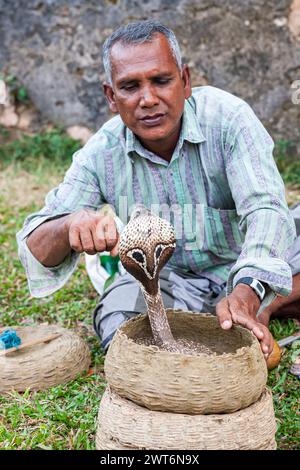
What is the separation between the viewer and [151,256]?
256 centimetres

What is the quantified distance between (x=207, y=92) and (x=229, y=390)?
Answer: 1.72 meters

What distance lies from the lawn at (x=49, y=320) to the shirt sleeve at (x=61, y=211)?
496 millimetres

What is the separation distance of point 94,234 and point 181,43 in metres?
4.53

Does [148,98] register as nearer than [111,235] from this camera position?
No

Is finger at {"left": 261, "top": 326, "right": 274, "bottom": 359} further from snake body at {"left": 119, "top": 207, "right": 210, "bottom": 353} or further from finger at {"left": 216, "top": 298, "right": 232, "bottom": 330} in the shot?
snake body at {"left": 119, "top": 207, "right": 210, "bottom": 353}

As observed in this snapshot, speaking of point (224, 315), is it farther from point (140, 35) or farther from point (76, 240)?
point (140, 35)

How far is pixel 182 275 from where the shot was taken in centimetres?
389

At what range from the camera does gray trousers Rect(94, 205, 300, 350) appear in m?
3.69

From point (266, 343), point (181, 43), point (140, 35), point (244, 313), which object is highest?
point (140, 35)

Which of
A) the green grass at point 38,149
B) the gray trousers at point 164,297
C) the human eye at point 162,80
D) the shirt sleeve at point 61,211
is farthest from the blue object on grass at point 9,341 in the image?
the green grass at point 38,149

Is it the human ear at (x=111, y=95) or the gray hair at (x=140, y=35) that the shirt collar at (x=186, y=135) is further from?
the gray hair at (x=140, y=35)

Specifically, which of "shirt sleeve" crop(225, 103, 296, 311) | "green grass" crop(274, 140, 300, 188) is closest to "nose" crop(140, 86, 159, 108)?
"shirt sleeve" crop(225, 103, 296, 311)

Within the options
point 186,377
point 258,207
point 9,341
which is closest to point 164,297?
point 9,341
